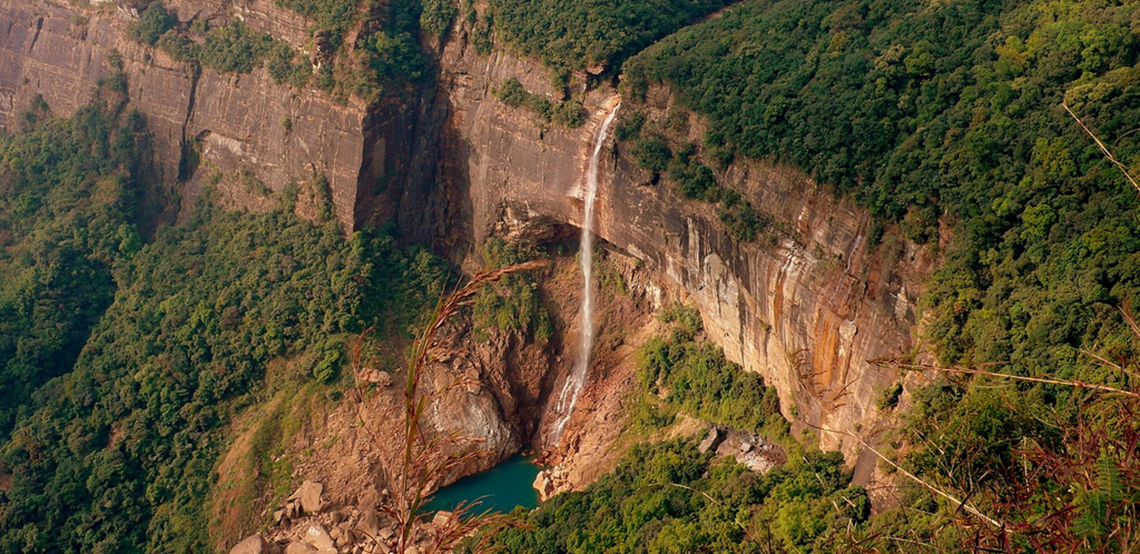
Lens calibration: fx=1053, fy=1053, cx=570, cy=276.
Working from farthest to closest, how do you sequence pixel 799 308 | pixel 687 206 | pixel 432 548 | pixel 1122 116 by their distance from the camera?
pixel 687 206
pixel 799 308
pixel 1122 116
pixel 432 548

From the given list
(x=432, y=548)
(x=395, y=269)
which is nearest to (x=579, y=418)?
(x=395, y=269)

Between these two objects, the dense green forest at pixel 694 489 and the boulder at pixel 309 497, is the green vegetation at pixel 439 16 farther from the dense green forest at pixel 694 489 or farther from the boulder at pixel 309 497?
the boulder at pixel 309 497

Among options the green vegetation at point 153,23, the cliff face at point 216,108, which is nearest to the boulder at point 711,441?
the cliff face at point 216,108

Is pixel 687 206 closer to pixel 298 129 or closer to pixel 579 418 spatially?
pixel 579 418

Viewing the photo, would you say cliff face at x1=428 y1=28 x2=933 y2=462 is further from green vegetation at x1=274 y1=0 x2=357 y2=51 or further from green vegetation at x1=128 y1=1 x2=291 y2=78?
green vegetation at x1=128 y1=1 x2=291 y2=78

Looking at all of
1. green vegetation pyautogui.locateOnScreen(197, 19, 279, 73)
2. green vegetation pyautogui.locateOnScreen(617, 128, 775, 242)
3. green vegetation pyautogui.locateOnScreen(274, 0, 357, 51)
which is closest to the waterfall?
green vegetation pyautogui.locateOnScreen(617, 128, 775, 242)

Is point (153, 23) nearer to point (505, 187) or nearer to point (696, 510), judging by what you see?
point (505, 187)
